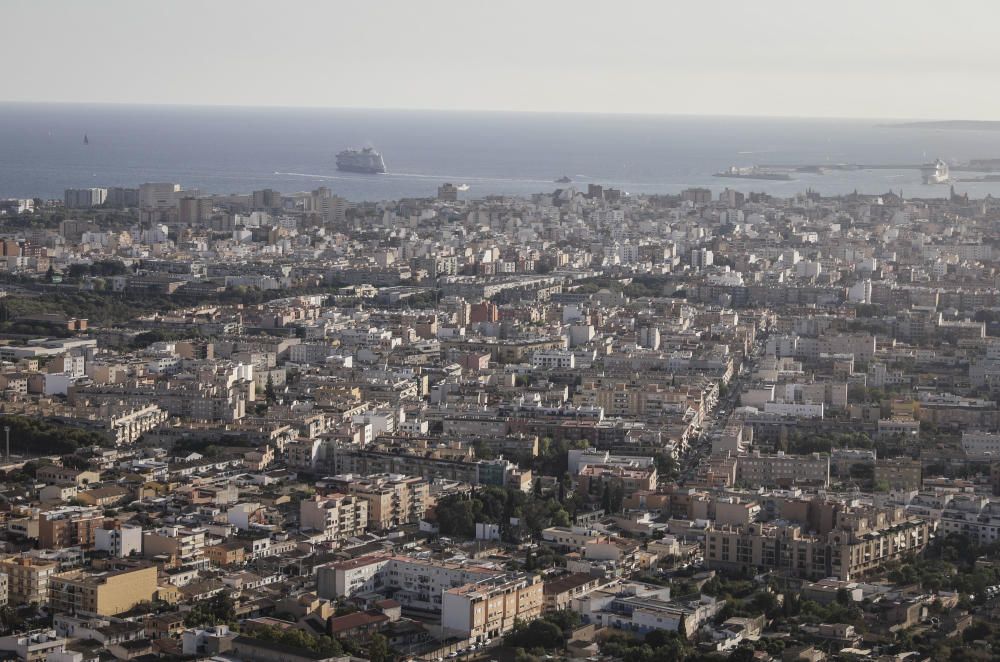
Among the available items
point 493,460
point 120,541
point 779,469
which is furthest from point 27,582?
point 779,469

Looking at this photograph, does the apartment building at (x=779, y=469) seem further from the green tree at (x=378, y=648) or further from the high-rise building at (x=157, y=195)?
the high-rise building at (x=157, y=195)

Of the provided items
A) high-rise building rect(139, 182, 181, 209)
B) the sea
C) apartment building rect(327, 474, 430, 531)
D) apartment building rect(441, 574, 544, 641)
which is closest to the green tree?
apartment building rect(441, 574, 544, 641)

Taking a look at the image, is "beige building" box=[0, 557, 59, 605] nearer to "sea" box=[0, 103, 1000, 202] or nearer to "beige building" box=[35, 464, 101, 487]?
"beige building" box=[35, 464, 101, 487]

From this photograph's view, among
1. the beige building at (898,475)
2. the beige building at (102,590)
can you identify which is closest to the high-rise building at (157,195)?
the beige building at (898,475)

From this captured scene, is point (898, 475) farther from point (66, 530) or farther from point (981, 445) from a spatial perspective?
point (66, 530)

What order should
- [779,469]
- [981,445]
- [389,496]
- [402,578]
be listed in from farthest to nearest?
[981,445], [779,469], [389,496], [402,578]
